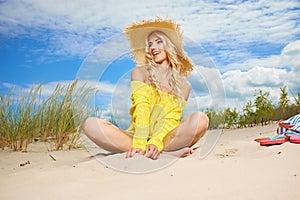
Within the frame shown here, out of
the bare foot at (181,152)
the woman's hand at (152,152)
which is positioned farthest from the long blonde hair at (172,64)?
the woman's hand at (152,152)

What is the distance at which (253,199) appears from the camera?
176 cm

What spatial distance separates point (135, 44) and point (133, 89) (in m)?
0.61

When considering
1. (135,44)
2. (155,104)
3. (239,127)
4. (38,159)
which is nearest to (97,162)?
(155,104)

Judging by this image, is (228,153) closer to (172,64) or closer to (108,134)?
(172,64)

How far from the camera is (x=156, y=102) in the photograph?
11.4ft

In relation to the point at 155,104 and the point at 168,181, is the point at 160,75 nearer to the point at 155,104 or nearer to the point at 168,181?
the point at 155,104

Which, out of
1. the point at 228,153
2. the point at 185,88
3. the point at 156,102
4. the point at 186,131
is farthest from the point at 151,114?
the point at 228,153

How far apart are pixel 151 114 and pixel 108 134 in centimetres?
46

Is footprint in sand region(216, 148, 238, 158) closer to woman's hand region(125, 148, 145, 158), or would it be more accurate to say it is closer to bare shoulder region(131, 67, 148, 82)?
woman's hand region(125, 148, 145, 158)

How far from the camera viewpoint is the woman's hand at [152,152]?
2.88 metres

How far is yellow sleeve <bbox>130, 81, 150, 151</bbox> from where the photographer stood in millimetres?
3053

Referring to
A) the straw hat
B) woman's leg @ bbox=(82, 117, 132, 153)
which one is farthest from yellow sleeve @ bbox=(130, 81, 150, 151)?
the straw hat

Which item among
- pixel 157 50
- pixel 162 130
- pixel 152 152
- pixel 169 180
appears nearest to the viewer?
pixel 169 180

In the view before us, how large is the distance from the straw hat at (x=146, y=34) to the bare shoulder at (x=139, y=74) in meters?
0.18
